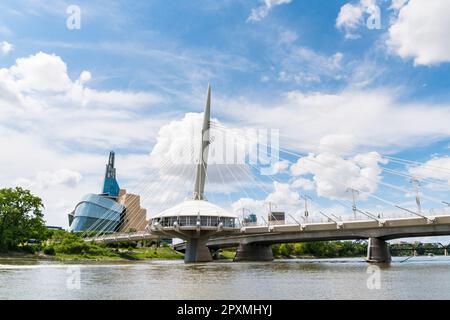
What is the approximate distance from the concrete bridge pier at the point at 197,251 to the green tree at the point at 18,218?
30712 millimetres

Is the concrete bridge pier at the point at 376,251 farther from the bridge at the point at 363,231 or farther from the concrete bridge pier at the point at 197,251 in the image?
the concrete bridge pier at the point at 197,251

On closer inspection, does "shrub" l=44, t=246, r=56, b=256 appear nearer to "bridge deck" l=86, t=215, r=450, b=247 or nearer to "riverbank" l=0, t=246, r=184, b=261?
"riverbank" l=0, t=246, r=184, b=261

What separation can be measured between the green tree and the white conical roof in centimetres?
2426

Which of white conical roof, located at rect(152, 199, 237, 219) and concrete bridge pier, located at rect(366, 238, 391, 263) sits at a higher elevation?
white conical roof, located at rect(152, 199, 237, 219)

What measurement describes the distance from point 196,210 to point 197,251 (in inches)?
363

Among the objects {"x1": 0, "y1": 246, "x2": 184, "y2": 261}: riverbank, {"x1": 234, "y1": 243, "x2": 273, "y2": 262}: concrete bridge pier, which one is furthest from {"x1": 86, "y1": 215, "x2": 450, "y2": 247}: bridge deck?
{"x1": 0, "y1": 246, "x2": 184, "y2": 261}: riverbank

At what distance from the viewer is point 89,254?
96500mm

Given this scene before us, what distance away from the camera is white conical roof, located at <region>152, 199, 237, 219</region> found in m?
77.8

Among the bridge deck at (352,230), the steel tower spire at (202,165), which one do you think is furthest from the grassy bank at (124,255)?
the bridge deck at (352,230)

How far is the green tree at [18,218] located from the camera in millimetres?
77438

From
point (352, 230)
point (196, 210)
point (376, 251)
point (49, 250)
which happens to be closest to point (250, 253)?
point (196, 210)
